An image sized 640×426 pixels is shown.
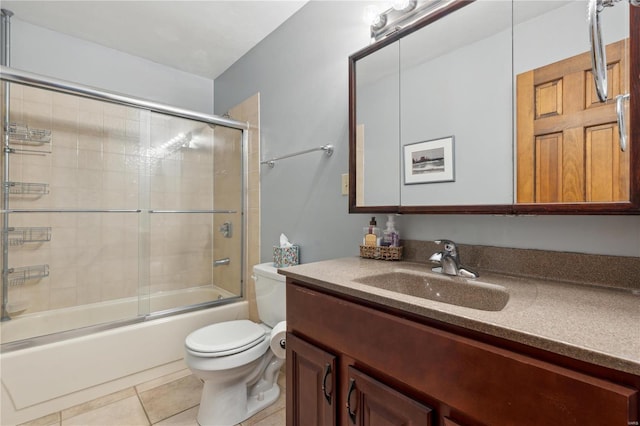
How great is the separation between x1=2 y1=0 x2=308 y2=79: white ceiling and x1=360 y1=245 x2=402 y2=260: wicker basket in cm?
156

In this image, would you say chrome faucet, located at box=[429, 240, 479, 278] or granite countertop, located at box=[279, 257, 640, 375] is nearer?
granite countertop, located at box=[279, 257, 640, 375]

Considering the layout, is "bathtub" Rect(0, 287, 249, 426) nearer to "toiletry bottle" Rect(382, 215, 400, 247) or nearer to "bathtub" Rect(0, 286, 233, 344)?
"bathtub" Rect(0, 286, 233, 344)

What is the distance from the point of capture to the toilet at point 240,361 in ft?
4.63

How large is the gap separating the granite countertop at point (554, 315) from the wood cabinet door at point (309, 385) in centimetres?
→ 23

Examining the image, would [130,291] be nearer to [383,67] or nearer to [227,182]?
[227,182]

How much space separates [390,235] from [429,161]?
34 cm

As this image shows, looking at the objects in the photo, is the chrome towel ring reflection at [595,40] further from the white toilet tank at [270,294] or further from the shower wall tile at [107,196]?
the shower wall tile at [107,196]

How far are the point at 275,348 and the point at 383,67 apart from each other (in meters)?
1.40

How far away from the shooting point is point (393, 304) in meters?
0.76

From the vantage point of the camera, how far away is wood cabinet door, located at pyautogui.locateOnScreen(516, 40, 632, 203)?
77 cm

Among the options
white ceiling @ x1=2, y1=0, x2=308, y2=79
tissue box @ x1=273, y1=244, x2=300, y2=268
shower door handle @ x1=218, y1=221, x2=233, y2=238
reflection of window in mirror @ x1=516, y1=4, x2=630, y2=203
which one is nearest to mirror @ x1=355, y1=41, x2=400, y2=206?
reflection of window in mirror @ x1=516, y1=4, x2=630, y2=203

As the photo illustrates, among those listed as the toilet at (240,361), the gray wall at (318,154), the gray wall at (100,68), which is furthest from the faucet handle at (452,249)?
the gray wall at (100,68)

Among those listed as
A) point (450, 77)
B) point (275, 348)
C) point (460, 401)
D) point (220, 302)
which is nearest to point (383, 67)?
point (450, 77)

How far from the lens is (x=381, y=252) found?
4.25 ft
